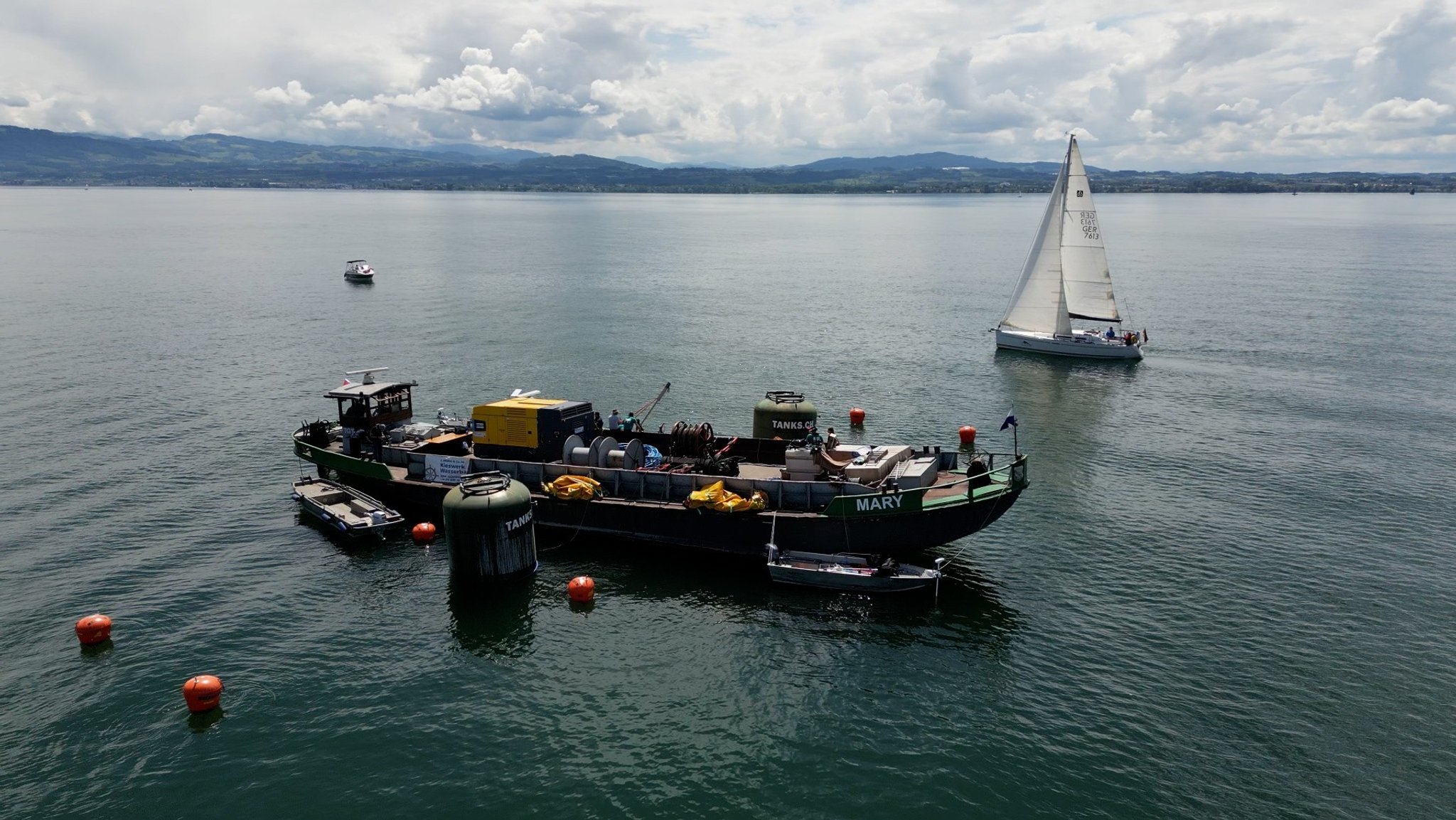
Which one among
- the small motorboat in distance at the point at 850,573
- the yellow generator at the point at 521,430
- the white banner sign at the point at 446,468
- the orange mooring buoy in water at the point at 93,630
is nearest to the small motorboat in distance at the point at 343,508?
the white banner sign at the point at 446,468

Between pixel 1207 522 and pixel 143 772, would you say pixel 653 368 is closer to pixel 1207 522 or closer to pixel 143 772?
pixel 1207 522

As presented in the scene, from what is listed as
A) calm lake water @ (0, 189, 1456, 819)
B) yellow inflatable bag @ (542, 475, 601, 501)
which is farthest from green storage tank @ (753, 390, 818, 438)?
yellow inflatable bag @ (542, 475, 601, 501)

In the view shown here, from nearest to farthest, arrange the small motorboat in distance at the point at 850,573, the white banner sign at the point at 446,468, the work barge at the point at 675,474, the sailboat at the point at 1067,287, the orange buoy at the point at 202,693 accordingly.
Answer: the orange buoy at the point at 202,693, the small motorboat in distance at the point at 850,573, the work barge at the point at 675,474, the white banner sign at the point at 446,468, the sailboat at the point at 1067,287

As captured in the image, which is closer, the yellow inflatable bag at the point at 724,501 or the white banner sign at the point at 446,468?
the yellow inflatable bag at the point at 724,501

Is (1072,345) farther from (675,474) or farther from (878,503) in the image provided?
(675,474)

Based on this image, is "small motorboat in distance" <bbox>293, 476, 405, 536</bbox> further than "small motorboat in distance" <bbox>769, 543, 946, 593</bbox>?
Yes

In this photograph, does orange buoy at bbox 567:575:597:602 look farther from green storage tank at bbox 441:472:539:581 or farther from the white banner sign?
the white banner sign

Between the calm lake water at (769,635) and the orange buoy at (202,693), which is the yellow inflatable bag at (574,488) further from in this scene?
the orange buoy at (202,693)
